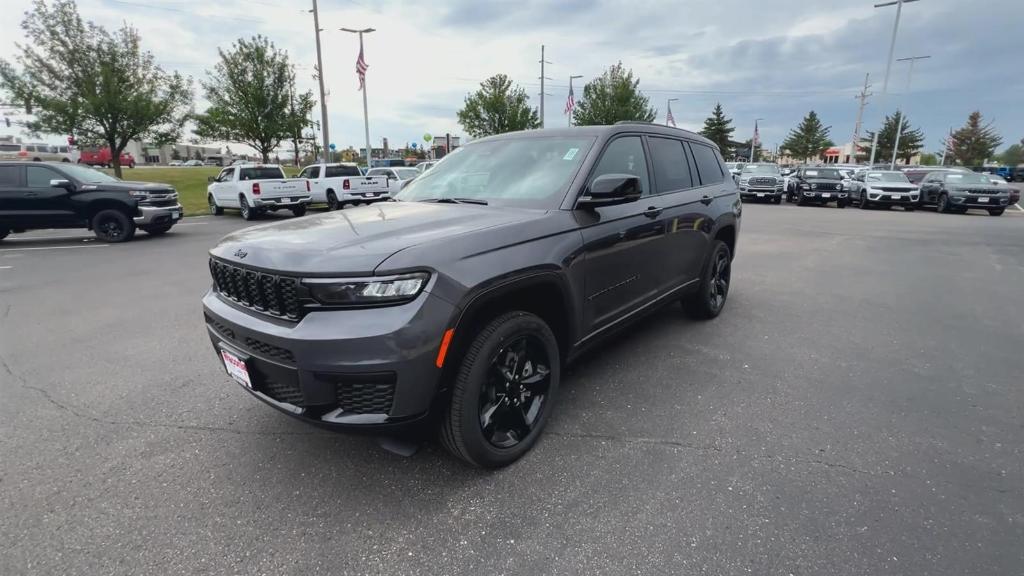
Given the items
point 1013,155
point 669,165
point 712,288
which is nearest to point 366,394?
point 669,165

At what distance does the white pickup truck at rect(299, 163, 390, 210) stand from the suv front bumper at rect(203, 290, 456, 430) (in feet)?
51.8

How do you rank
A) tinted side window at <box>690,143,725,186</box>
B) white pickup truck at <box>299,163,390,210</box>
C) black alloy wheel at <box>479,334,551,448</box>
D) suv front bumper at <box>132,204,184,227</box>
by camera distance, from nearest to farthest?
black alloy wheel at <box>479,334,551,448</box>
tinted side window at <box>690,143,725,186</box>
suv front bumper at <box>132,204,184,227</box>
white pickup truck at <box>299,163,390,210</box>

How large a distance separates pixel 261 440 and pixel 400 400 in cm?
136

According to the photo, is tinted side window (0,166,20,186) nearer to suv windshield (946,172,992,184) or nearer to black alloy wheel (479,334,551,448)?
black alloy wheel (479,334,551,448)

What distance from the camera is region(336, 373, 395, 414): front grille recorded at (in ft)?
6.86

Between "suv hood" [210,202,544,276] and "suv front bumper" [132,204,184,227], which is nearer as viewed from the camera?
"suv hood" [210,202,544,276]

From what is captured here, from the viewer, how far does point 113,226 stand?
11102 millimetres

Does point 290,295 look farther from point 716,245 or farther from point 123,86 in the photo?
point 123,86

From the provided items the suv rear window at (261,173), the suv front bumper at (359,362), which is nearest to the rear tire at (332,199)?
the suv rear window at (261,173)

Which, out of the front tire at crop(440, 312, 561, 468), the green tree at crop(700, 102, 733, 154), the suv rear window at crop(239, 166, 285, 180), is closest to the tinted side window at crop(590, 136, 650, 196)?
the front tire at crop(440, 312, 561, 468)

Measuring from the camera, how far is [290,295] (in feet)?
7.39

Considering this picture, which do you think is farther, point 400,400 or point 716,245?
point 716,245

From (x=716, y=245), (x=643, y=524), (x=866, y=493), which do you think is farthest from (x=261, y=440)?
(x=716, y=245)

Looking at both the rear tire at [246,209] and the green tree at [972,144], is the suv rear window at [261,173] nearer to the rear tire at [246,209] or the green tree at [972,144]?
the rear tire at [246,209]
